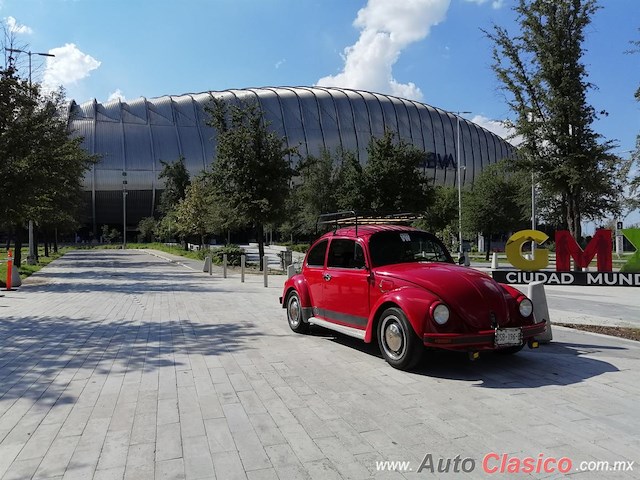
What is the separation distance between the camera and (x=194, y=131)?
87.7m

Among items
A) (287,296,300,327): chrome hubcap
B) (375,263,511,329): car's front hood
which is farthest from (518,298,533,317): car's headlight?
(287,296,300,327): chrome hubcap

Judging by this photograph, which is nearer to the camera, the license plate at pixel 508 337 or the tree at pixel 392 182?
the license plate at pixel 508 337

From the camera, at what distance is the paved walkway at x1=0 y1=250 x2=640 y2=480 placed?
3.82 metres

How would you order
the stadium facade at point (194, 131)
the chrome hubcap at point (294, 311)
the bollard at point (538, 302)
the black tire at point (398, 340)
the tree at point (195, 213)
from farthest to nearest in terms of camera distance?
the stadium facade at point (194, 131) → the tree at point (195, 213) → the chrome hubcap at point (294, 311) → the bollard at point (538, 302) → the black tire at point (398, 340)

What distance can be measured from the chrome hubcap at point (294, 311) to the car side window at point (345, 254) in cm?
125

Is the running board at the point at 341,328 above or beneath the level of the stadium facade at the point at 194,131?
beneath

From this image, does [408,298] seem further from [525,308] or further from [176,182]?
[176,182]

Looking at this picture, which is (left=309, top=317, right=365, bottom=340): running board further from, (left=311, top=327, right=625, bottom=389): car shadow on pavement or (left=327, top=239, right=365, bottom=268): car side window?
(left=327, top=239, right=365, bottom=268): car side window

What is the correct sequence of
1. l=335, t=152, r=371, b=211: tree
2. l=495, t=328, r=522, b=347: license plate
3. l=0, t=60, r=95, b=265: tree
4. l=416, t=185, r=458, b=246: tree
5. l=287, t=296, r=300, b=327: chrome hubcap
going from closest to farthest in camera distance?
l=495, t=328, r=522, b=347: license plate → l=287, t=296, r=300, b=327: chrome hubcap → l=0, t=60, r=95, b=265: tree → l=335, t=152, r=371, b=211: tree → l=416, t=185, r=458, b=246: tree

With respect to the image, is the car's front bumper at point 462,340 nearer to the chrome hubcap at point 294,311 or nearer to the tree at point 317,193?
the chrome hubcap at point 294,311


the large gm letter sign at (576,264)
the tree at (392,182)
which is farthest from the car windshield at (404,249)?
the tree at (392,182)

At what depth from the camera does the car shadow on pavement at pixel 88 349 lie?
5.99 m

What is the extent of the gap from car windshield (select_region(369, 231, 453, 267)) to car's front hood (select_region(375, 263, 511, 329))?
0.63 meters

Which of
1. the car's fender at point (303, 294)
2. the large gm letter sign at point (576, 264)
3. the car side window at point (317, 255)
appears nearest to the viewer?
the car side window at point (317, 255)
